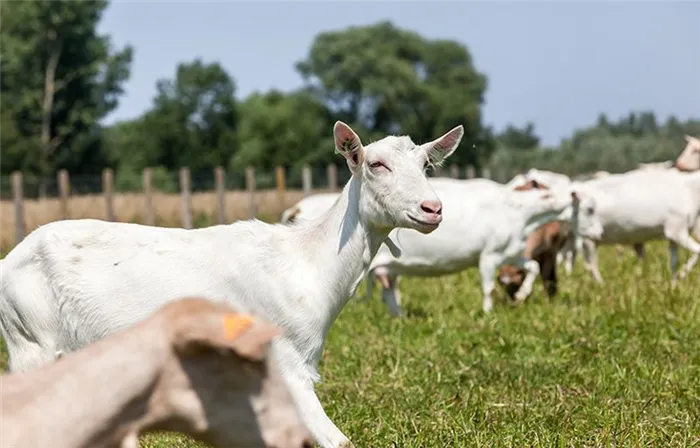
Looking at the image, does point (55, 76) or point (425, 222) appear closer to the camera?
point (425, 222)

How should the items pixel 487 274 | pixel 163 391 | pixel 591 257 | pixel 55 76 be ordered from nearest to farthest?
pixel 163 391
pixel 487 274
pixel 591 257
pixel 55 76

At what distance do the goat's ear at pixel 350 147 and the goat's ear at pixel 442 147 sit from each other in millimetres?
373

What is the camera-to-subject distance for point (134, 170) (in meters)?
59.2

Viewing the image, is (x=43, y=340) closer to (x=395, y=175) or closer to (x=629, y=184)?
(x=395, y=175)

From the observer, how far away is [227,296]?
447 centimetres

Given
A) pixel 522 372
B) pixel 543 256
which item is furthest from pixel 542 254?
pixel 522 372

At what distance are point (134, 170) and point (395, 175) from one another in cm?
5617

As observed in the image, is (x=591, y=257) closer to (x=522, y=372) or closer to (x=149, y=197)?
(x=522, y=372)

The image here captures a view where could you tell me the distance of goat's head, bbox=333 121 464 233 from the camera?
187 inches

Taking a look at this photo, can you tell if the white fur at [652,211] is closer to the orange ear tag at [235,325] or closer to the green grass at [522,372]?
the green grass at [522,372]

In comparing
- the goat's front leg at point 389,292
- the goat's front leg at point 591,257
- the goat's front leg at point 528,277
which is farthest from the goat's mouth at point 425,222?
the goat's front leg at point 591,257

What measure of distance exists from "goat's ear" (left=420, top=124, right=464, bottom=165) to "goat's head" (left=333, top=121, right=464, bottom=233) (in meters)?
0.05

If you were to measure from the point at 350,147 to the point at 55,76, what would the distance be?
40193 millimetres

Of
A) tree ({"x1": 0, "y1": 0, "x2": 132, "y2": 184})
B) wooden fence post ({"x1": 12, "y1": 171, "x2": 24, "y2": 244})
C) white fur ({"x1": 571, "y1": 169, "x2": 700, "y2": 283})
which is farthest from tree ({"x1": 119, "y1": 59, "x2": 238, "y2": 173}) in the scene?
white fur ({"x1": 571, "y1": 169, "x2": 700, "y2": 283})
